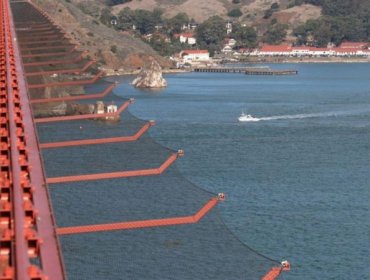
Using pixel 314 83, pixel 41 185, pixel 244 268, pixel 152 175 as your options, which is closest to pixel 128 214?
pixel 152 175

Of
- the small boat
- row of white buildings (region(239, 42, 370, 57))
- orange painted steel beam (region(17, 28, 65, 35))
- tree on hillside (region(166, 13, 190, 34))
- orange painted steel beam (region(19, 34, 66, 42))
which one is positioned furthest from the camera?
tree on hillside (region(166, 13, 190, 34))

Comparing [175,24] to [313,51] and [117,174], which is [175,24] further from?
[117,174]

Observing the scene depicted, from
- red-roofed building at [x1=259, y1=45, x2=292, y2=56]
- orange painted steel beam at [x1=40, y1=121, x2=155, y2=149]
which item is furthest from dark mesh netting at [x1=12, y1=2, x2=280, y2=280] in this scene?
red-roofed building at [x1=259, y1=45, x2=292, y2=56]

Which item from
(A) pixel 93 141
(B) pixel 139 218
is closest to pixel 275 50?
(A) pixel 93 141

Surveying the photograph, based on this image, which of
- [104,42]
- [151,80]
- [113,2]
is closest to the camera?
[151,80]

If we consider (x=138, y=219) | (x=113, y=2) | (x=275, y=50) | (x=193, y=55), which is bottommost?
(x=275, y=50)

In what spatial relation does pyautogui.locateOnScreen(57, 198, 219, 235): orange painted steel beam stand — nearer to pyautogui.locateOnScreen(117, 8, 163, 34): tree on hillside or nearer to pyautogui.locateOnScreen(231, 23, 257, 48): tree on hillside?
pyautogui.locateOnScreen(117, 8, 163, 34): tree on hillside
